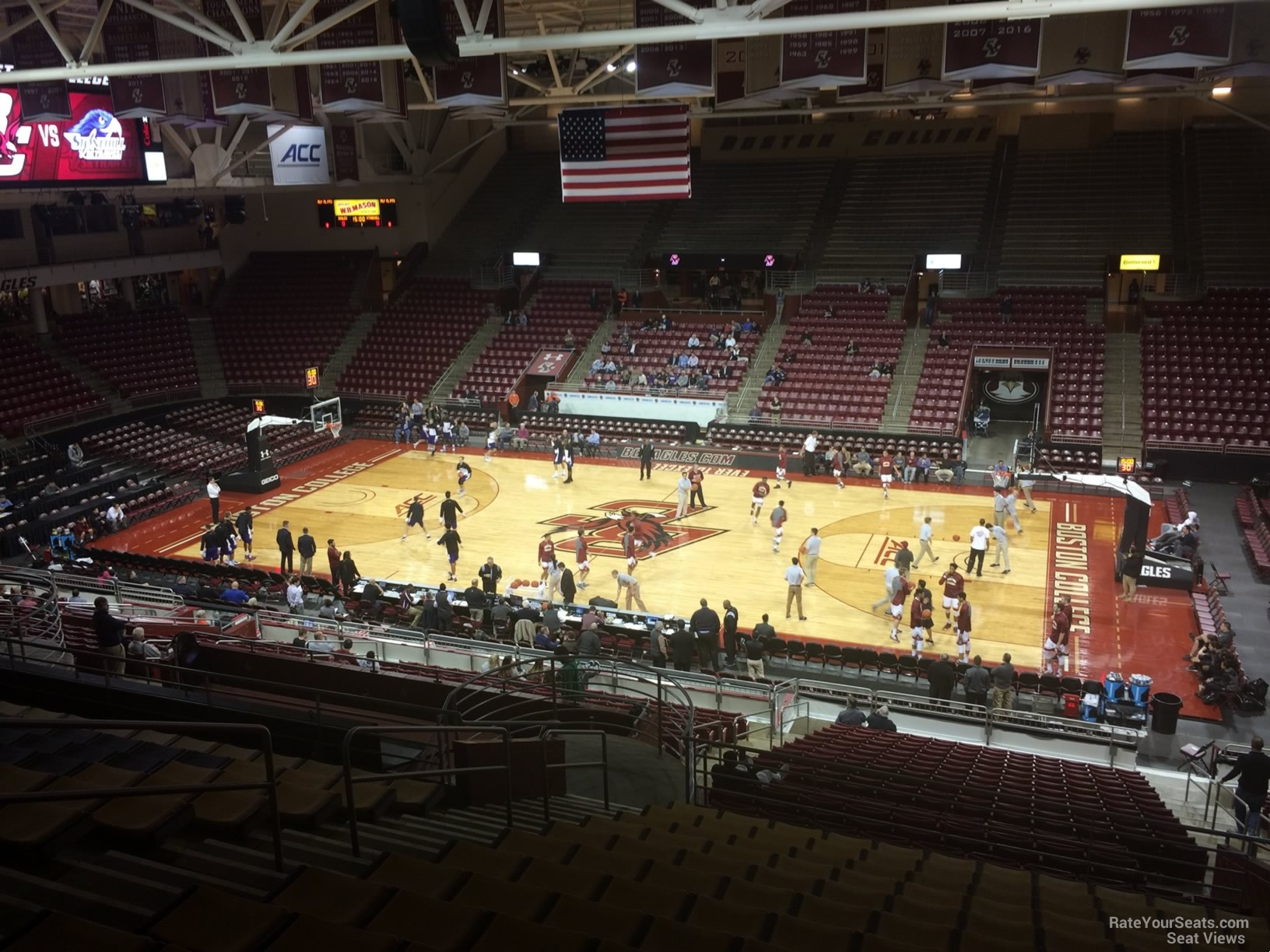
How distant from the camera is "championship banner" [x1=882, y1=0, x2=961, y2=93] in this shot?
17281mm

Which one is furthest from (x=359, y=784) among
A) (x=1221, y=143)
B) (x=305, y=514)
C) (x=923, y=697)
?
(x=1221, y=143)

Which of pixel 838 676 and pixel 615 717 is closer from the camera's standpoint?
pixel 615 717

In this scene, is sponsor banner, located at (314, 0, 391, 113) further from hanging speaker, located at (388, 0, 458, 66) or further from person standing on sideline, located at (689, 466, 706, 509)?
person standing on sideline, located at (689, 466, 706, 509)

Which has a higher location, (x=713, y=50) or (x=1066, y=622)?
(x=713, y=50)

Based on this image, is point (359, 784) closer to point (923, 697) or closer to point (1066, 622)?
point (923, 697)

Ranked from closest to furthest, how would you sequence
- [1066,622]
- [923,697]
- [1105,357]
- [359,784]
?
[359,784]
[923,697]
[1066,622]
[1105,357]

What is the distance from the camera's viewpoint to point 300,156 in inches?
1249

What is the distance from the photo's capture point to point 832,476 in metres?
29.1

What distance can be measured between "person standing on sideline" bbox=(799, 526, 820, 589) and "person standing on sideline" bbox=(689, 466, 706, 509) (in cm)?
455

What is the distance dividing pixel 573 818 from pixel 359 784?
5.54 ft

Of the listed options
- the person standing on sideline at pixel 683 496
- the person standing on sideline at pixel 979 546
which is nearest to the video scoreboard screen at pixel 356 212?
the person standing on sideline at pixel 683 496

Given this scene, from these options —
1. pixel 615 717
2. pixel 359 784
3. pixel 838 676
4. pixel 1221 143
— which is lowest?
pixel 838 676

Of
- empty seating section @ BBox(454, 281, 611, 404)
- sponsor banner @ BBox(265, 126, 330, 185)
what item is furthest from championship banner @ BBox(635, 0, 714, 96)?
empty seating section @ BBox(454, 281, 611, 404)

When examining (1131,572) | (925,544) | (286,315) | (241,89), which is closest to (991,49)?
(925,544)
